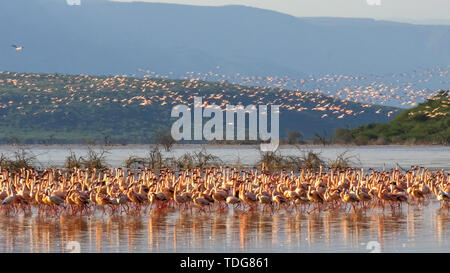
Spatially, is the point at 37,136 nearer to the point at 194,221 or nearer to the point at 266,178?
the point at 266,178

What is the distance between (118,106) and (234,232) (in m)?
72.2

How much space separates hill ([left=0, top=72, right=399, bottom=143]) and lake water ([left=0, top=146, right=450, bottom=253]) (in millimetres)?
54114

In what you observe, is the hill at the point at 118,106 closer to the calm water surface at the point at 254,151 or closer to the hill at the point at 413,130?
the hill at the point at 413,130

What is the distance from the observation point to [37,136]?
79812mm

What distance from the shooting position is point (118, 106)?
90375 mm

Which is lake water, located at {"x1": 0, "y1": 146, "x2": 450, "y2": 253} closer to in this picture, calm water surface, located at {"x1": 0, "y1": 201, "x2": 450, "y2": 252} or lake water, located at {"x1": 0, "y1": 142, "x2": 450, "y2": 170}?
calm water surface, located at {"x1": 0, "y1": 201, "x2": 450, "y2": 252}

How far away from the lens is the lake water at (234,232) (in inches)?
669

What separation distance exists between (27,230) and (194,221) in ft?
11.6

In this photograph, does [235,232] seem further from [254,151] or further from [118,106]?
[118,106]

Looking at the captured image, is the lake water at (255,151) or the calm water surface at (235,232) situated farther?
the lake water at (255,151)

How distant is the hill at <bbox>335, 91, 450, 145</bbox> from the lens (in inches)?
2717

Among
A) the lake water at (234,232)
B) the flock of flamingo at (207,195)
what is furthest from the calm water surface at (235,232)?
the flock of flamingo at (207,195)

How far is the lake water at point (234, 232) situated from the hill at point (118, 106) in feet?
178
